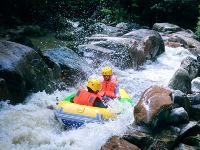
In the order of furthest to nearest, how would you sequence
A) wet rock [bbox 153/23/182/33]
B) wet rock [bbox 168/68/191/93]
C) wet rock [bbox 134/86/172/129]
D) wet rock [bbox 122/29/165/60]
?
wet rock [bbox 153/23/182/33], wet rock [bbox 122/29/165/60], wet rock [bbox 168/68/191/93], wet rock [bbox 134/86/172/129]

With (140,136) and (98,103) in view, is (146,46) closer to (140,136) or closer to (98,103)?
(98,103)

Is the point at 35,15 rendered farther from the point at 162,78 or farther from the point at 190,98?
the point at 190,98

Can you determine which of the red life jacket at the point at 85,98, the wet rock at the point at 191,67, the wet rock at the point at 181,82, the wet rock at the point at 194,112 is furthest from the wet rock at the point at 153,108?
the wet rock at the point at 191,67

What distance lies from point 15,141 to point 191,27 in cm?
1788

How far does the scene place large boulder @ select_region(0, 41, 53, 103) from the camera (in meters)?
8.48

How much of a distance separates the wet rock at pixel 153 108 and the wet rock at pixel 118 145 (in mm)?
633

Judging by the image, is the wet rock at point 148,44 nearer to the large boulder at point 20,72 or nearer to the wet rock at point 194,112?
the large boulder at point 20,72

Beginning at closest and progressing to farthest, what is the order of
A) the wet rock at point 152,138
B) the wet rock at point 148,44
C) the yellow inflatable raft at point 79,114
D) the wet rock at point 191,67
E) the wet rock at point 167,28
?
1. the wet rock at point 152,138
2. the yellow inflatable raft at point 79,114
3. the wet rock at point 191,67
4. the wet rock at point 148,44
5. the wet rock at point 167,28

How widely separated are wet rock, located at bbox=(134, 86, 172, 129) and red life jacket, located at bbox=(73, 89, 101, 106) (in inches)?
42.0

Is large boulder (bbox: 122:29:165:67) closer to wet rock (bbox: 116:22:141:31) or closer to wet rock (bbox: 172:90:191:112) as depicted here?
wet rock (bbox: 116:22:141:31)

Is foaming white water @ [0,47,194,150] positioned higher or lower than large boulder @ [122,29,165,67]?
lower

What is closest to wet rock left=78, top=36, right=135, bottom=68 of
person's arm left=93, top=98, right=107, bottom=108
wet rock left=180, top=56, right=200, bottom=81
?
wet rock left=180, top=56, right=200, bottom=81

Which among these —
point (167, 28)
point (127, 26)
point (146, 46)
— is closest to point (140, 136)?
point (146, 46)

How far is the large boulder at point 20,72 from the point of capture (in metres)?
8.48
